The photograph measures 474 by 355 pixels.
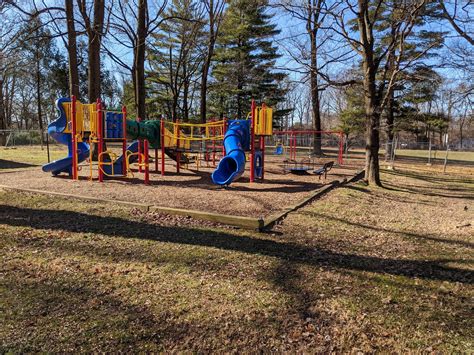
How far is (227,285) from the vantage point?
3682 mm

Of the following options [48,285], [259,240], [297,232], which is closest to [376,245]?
[297,232]

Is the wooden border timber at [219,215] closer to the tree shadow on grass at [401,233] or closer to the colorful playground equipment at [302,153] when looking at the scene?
the tree shadow on grass at [401,233]

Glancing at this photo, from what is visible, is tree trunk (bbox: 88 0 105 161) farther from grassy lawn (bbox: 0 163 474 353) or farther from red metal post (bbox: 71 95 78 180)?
grassy lawn (bbox: 0 163 474 353)

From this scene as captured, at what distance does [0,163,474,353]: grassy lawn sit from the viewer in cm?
279

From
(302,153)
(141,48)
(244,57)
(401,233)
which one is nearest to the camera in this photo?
(401,233)

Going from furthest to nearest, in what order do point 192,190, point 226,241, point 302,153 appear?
point 302,153 → point 192,190 → point 226,241

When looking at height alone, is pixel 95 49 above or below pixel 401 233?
above

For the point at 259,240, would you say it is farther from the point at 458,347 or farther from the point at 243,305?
the point at 458,347

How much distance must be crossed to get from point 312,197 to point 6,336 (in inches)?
266

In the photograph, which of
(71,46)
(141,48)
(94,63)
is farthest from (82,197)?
(141,48)

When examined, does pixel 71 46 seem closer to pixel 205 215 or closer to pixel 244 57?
pixel 205 215

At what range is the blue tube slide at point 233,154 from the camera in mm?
9672

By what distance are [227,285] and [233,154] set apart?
6483 millimetres

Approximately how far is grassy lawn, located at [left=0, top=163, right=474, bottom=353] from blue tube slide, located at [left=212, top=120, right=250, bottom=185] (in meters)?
3.45
